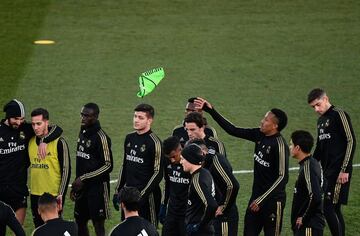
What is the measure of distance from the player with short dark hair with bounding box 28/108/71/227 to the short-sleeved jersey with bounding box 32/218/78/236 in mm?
2023

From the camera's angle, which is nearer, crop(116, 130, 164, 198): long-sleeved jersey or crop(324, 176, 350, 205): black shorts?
crop(116, 130, 164, 198): long-sleeved jersey

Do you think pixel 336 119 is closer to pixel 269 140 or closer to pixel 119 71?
pixel 269 140

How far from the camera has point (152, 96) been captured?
645 inches

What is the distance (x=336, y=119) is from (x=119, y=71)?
7014mm

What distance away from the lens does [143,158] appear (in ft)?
34.9

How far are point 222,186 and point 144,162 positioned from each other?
0.96 meters

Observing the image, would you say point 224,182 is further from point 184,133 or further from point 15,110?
point 15,110

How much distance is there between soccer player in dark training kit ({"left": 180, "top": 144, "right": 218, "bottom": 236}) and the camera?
946 cm

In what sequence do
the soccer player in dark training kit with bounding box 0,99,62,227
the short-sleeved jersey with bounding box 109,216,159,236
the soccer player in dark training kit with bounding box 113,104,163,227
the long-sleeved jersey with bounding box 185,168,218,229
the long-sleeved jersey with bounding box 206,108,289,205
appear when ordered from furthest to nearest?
the soccer player in dark training kit with bounding box 0,99,62,227
the soccer player in dark training kit with bounding box 113,104,163,227
the long-sleeved jersey with bounding box 206,108,289,205
the long-sleeved jersey with bounding box 185,168,218,229
the short-sleeved jersey with bounding box 109,216,159,236

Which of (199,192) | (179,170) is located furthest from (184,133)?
(199,192)

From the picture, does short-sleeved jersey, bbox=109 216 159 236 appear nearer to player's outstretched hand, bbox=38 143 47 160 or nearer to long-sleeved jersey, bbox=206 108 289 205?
long-sleeved jersey, bbox=206 108 289 205

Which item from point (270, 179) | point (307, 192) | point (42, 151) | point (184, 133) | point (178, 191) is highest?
point (184, 133)

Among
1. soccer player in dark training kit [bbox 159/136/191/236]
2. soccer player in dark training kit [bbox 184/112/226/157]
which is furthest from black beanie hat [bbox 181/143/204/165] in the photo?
soccer player in dark training kit [bbox 184/112/226/157]

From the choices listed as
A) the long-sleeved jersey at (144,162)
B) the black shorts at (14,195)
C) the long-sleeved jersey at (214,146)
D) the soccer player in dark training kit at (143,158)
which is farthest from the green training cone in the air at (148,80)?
the black shorts at (14,195)
